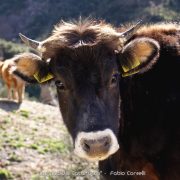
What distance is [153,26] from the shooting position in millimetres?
7988

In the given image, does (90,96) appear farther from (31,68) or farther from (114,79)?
(31,68)

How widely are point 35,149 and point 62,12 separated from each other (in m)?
65.5

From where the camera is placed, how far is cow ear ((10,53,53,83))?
7.30 metres

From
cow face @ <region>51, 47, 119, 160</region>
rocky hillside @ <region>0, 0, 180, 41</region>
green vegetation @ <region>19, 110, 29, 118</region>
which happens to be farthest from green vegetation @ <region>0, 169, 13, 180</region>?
rocky hillside @ <region>0, 0, 180, 41</region>

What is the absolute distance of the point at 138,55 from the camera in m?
7.21

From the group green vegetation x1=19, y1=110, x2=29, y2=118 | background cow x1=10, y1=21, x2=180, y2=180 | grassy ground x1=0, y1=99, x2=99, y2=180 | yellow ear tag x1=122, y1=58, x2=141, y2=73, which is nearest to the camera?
background cow x1=10, y1=21, x2=180, y2=180

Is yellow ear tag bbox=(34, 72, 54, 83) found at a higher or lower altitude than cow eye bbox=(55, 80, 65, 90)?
higher

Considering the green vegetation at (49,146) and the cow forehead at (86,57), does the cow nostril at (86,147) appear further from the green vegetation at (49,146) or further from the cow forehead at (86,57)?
the green vegetation at (49,146)

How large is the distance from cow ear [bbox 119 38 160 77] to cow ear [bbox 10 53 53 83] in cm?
111

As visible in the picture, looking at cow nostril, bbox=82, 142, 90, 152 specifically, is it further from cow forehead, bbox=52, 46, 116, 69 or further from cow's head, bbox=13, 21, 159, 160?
cow forehead, bbox=52, 46, 116, 69

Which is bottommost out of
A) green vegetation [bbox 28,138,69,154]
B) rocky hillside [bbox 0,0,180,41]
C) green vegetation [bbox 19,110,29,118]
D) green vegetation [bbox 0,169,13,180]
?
green vegetation [bbox 0,169,13,180]

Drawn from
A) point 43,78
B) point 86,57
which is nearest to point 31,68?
point 43,78

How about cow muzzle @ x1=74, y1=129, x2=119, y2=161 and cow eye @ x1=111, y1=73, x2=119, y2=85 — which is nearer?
cow muzzle @ x1=74, y1=129, x2=119, y2=161

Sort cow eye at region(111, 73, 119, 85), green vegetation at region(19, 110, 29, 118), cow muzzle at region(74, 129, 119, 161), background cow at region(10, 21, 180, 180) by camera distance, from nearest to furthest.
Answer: cow muzzle at region(74, 129, 119, 161) < background cow at region(10, 21, 180, 180) < cow eye at region(111, 73, 119, 85) < green vegetation at region(19, 110, 29, 118)
